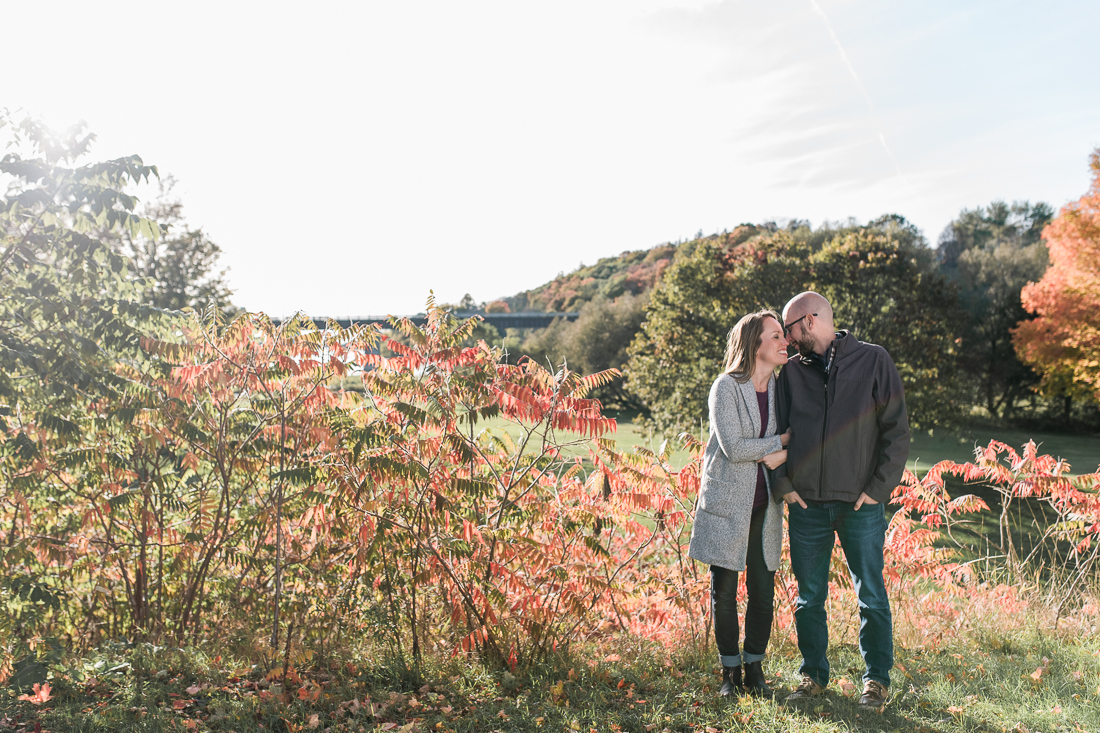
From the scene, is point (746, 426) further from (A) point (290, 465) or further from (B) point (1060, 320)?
(B) point (1060, 320)

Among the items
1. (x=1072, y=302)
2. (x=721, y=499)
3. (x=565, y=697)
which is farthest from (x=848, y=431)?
(x=1072, y=302)

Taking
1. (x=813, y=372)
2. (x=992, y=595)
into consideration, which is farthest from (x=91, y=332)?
(x=992, y=595)

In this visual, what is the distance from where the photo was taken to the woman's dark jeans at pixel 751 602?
13.0 ft

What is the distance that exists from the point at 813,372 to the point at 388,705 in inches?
120

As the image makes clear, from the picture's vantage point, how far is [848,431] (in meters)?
3.79

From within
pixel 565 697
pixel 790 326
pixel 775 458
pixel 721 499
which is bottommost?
pixel 565 697

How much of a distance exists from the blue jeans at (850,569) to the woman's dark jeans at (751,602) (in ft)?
0.73

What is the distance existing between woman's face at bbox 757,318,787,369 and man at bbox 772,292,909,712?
15 cm

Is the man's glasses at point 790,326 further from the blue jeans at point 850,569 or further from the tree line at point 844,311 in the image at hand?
the tree line at point 844,311

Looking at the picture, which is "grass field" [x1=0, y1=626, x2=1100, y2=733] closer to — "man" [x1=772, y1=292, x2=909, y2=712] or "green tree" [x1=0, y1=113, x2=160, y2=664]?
"man" [x1=772, y1=292, x2=909, y2=712]

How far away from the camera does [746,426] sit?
3.88m

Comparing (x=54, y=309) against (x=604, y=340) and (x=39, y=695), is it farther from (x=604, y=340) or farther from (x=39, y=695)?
(x=604, y=340)

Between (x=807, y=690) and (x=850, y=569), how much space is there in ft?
2.41

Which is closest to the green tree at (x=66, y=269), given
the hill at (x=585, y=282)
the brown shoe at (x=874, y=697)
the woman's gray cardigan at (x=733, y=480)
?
the woman's gray cardigan at (x=733, y=480)
